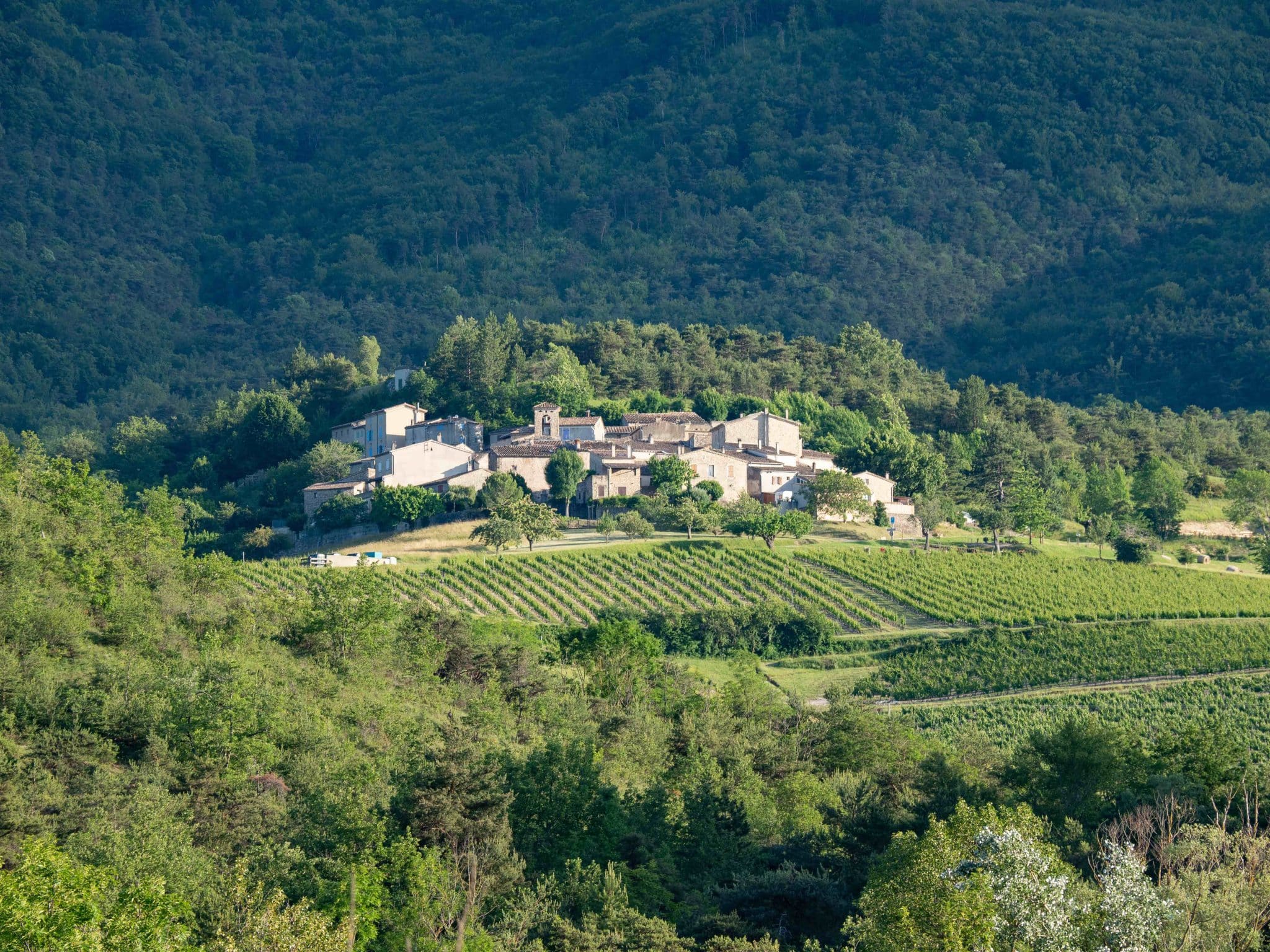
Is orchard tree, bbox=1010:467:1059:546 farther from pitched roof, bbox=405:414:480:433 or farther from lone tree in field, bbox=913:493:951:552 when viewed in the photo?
pitched roof, bbox=405:414:480:433

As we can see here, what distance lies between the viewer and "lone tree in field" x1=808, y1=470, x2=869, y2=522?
75750mm

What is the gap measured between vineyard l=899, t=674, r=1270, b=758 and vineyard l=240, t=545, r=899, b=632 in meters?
9.13

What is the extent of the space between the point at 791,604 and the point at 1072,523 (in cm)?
2886

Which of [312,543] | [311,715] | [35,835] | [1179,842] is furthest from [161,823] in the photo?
[312,543]

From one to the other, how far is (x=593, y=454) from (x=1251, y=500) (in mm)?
37590

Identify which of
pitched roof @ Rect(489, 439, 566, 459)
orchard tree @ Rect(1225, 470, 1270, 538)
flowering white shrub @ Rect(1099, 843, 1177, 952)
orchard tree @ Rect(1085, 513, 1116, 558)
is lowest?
orchard tree @ Rect(1225, 470, 1270, 538)

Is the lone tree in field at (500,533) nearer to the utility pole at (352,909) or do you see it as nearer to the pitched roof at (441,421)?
the pitched roof at (441,421)

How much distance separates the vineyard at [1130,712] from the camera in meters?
51.1

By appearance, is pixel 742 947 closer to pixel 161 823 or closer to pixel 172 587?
pixel 161 823

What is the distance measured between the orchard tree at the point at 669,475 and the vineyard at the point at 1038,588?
367 inches

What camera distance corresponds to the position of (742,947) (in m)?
25.8

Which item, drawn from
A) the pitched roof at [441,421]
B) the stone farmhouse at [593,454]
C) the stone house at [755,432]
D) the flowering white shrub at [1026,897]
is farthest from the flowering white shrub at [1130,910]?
the pitched roof at [441,421]

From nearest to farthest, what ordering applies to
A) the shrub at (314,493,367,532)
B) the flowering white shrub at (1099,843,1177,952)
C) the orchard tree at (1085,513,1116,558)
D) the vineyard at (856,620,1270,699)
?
the flowering white shrub at (1099,843,1177,952), the vineyard at (856,620,1270,699), the shrub at (314,493,367,532), the orchard tree at (1085,513,1116,558)

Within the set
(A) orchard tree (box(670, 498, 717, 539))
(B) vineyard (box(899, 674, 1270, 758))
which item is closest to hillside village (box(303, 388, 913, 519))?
(A) orchard tree (box(670, 498, 717, 539))
